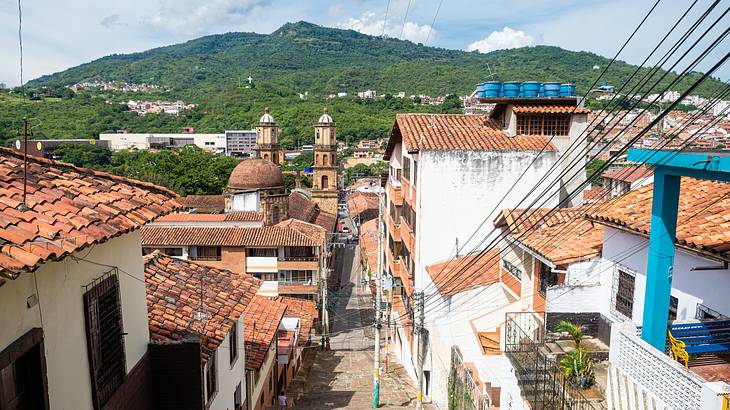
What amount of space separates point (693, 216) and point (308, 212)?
154 ft

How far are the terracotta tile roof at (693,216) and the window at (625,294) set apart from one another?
3.74 ft

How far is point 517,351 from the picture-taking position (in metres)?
11.0

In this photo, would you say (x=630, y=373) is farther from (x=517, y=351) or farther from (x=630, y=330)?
(x=517, y=351)

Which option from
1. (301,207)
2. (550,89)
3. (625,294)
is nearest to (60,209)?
(625,294)

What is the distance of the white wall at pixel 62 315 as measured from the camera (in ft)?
15.1

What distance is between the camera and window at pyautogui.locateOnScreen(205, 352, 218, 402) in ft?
35.8

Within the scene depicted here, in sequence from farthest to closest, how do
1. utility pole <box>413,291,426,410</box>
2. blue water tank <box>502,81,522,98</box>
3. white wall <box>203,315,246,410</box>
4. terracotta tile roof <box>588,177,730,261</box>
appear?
blue water tank <box>502,81,522,98</box>
utility pole <box>413,291,426,410</box>
white wall <box>203,315,246,410</box>
terracotta tile roof <box>588,177,730,261</box>

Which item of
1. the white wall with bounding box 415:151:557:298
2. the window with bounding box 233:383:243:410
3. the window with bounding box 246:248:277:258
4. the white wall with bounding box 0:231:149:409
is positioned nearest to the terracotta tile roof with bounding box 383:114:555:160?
the white wall with bounding box 415:151:557:298

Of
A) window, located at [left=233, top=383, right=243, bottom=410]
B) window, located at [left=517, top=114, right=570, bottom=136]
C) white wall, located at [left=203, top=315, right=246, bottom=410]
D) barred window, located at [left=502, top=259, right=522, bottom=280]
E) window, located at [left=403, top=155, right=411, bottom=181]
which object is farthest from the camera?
window, located at [left=403, top=155, right=411, bottom=181]

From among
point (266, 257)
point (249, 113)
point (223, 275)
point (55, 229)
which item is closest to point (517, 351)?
point (223, 275)

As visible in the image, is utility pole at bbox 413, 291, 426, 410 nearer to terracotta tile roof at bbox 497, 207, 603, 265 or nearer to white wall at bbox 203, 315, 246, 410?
terracotta tile roof at bbox 497, 207, 603, 265

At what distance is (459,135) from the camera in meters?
21.3

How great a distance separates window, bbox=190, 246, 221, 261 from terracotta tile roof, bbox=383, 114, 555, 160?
17.3m

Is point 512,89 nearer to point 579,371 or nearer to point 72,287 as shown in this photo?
point 579,371
